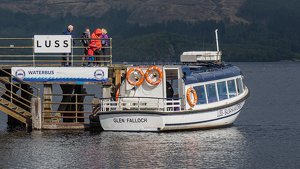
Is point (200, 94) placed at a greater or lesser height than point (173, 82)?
lesser

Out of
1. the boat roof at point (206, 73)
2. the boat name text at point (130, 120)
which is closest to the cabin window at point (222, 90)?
the boat roof at point (206, 73)

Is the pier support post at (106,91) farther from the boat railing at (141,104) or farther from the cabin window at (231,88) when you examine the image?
the cabin window at (231,88)

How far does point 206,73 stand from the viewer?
27609 mm

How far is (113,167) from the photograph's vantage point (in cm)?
1919

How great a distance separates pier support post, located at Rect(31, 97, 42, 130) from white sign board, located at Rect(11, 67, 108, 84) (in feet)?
6.44

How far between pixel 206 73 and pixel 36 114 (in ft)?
32.1

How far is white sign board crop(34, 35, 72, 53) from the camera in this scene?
89.0 feet

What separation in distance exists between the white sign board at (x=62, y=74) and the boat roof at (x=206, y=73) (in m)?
4.62

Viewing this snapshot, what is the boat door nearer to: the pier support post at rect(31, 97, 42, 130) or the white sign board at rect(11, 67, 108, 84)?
the white sign board at rect(11, 67, 108, 84)

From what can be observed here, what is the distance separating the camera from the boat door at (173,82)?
25969 mm

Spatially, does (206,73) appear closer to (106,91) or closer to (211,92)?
(211,92)

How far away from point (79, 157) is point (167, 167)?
407 centimetres

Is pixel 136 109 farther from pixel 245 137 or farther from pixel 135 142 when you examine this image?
pixel 245 137

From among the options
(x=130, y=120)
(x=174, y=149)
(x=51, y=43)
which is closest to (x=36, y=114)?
(x=51, y=43)
